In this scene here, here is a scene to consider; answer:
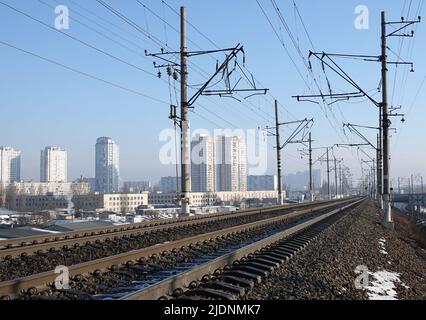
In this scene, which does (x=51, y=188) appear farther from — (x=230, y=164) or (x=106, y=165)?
(x=230, y=164)

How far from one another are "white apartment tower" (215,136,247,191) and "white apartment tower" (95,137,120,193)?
184 feet

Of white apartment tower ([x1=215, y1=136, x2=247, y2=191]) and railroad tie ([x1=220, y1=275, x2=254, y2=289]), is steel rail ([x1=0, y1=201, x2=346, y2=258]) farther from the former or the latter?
white apartment tower ([x1=215, y1=136, x2=247, y2=191])

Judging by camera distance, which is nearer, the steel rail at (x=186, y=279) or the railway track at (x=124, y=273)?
the steel rail at (x=186, y=279)

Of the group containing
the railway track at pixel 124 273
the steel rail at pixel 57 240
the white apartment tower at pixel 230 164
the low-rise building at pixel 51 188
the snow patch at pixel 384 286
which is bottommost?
the snow patch at pixel 384 286

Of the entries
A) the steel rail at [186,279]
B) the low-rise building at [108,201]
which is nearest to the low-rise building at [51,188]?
the low-rise building at [108,201]

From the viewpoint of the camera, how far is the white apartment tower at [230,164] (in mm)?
79631

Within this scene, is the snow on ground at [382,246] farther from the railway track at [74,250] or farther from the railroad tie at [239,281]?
the railroad tie at [239,281]

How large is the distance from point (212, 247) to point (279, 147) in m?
37.8

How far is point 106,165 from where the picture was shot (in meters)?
182

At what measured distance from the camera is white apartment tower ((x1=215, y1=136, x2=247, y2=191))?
261ft

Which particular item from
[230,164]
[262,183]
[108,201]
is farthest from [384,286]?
[262,183]

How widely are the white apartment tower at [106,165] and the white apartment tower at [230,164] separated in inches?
2205

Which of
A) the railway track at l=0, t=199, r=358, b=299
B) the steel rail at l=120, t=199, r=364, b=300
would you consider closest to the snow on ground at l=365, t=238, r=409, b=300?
the steel rail at l=120, t=199, r=364, b=300

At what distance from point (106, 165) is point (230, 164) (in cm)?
7764
